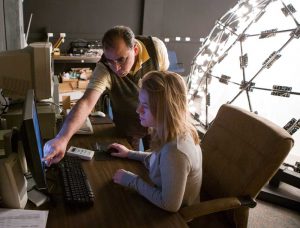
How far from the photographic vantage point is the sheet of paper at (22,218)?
Result: 99 centimetres

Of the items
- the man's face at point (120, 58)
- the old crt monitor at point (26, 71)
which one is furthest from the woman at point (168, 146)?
the old crt monitor at point (26, 71)

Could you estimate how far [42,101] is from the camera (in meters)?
1.91

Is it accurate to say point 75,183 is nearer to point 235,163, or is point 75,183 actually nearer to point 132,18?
Result: point 235,163

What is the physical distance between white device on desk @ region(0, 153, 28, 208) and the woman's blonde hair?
554mm

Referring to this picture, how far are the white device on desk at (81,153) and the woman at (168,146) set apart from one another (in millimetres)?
265

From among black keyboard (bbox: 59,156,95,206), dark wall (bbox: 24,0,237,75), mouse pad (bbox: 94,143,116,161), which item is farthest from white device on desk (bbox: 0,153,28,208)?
dark wall (bbox: 24,0,237,75)

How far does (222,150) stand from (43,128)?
1.02 m

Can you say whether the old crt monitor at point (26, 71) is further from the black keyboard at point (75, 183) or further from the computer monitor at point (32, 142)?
the computer monitor at point (32, 142)

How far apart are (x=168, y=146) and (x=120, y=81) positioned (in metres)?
0.86

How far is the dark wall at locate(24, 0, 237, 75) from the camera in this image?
14.3 ft

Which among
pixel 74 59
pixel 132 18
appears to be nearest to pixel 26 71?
pixel 74 59

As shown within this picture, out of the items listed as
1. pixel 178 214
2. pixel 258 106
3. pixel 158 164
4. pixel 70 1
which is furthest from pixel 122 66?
pixel 70 1

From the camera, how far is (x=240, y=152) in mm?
1438

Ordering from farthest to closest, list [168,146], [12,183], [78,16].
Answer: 1. [78,16]
2. [168,146]
3. [12,183]
